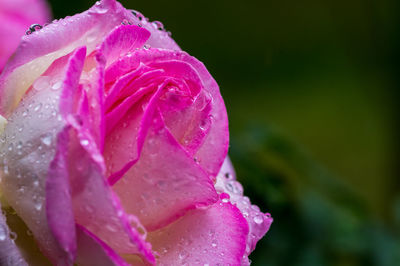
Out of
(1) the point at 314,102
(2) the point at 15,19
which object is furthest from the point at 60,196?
(1) the point at 314,102

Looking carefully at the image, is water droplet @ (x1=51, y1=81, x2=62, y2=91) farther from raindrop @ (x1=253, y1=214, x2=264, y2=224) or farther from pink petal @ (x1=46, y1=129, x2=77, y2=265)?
raindrop @ (x1=253, y1=214, x2=264, y2=224)

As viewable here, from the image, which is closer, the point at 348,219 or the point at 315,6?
the point at 348,219

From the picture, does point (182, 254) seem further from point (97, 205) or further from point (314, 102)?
point (314, 102)

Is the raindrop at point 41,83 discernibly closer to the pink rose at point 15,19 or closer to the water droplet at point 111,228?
the water droplet at point 111,228

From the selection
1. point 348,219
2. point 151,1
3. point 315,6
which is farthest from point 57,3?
point 315,6

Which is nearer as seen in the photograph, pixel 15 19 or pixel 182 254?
pixel 182 254

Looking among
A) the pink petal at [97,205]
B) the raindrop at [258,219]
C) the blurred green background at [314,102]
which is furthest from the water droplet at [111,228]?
the blurred green background at [314,102]

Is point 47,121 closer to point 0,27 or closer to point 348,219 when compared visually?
point 0,27
